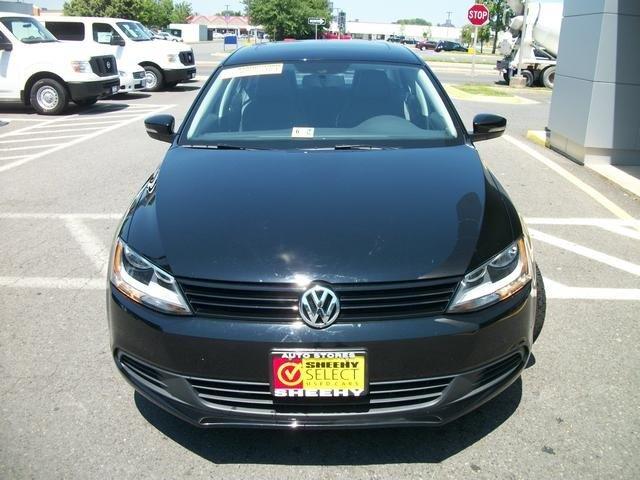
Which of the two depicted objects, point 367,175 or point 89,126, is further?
point 89,126

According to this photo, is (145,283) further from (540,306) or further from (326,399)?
(540,306)

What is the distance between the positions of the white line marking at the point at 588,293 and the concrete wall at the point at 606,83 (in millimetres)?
4480

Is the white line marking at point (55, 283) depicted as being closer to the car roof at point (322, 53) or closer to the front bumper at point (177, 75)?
the car roof at point (322, 53)

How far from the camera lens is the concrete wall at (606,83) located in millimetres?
7785

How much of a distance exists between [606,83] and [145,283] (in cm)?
743

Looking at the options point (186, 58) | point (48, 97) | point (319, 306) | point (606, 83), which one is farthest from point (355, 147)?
point (186, 58)

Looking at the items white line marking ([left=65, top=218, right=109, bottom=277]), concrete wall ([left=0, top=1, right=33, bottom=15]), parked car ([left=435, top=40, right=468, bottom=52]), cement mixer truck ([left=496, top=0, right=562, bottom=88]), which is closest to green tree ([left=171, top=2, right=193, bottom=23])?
parked car ([left=435, top=40, right=468, bottom=52])

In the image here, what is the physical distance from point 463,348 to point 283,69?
239cm

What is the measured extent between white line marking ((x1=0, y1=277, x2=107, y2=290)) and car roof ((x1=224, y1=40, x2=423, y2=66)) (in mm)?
1792

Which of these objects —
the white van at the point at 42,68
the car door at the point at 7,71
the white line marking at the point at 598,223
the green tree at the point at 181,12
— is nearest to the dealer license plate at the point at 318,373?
the white line marking at the point at 598,223

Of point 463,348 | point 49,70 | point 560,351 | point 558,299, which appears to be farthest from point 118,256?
point 49,70

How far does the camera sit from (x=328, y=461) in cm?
252

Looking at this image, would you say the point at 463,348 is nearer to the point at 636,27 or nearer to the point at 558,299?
the point at 558,299

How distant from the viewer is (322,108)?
370 cm
